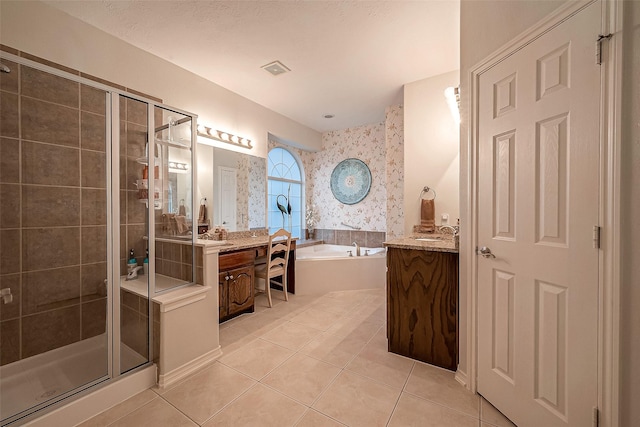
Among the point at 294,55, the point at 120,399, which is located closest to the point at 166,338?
the point at 120,399

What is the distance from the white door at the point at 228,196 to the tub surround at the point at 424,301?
7.17 ft

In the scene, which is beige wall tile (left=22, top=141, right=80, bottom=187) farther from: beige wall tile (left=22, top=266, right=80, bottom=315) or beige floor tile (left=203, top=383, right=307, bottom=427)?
beige floor tile (left=203, top=383, right=307, bottom=427)

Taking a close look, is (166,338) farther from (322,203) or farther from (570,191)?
(322,203)

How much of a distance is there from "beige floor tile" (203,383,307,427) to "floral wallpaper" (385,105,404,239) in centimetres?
270

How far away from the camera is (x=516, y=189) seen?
1354 millimetres

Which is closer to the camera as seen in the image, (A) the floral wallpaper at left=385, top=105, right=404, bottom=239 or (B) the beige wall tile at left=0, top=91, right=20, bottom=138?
(B) the beige wall tile at left=0, top=91, right=20, bottom=138

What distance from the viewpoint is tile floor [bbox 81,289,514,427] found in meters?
1.40

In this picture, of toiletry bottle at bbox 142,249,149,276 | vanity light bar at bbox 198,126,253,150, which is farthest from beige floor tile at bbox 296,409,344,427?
vanity light bar at bbox 198,126,253,150

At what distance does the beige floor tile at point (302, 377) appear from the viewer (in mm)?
1608

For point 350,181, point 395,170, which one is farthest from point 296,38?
point 350,181

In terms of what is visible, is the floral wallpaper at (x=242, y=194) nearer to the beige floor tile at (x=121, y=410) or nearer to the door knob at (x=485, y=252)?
the beige floor tile at (x=121, y=410)

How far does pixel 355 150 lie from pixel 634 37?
13.0 feet

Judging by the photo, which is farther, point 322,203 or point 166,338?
point 322,203

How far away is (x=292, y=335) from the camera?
2377 millimetres
